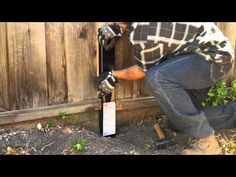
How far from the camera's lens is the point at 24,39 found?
338cm

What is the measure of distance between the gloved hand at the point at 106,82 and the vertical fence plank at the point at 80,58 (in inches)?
3.0

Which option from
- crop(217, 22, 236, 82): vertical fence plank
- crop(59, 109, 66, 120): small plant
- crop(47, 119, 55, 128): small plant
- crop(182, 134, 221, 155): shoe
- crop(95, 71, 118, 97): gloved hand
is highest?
crop(217, 22, 236, 82): vertical fence plank

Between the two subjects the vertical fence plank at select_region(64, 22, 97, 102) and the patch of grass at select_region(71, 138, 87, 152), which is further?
the vertical fence plank at select_region(64, 22, 97, 102)

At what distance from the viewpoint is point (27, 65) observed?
3.44 m

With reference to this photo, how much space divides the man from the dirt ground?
0.26 m

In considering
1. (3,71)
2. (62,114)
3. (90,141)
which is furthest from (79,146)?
(3,71)

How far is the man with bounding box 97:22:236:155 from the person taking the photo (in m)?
3.26

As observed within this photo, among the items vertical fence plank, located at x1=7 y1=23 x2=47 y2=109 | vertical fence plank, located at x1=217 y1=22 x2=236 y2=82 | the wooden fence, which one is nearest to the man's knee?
the wooden fence

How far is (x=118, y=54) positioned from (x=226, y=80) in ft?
3.30

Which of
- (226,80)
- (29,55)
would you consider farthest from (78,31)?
(226,80)

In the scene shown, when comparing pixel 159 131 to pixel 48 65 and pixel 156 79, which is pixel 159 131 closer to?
pixel 156 79

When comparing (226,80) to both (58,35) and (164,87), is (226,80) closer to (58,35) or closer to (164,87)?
(164,87)

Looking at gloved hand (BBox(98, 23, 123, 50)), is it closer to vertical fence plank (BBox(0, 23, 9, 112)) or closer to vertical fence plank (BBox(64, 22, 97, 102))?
vertical fence plank (BBox(64, 22, 97, 102))
